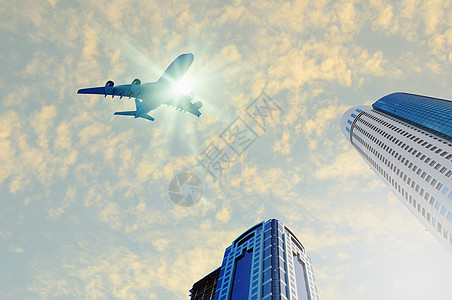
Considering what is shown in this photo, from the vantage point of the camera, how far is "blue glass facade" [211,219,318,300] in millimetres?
67125

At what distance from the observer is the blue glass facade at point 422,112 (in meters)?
111

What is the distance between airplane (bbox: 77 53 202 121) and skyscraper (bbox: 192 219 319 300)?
51019 mm

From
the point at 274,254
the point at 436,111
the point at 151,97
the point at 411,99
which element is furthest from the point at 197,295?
the point at 411,99

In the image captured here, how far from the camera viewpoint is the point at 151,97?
6462cm

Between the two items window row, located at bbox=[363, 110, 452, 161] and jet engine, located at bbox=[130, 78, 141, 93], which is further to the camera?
window row, located at bbox=[363, 110, 452, 161]

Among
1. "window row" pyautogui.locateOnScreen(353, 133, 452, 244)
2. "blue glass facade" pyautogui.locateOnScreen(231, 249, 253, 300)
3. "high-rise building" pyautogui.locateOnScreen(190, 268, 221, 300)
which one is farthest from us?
"high-rise building" pyautogui.locateOnScreen(190, 268, 221, 300)

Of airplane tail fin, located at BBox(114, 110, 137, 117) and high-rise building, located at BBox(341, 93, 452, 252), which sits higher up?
high-rise building, located at BBox(341, 93, 452, 252)

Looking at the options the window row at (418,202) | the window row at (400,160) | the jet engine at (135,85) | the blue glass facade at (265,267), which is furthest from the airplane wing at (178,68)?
the window row at (418,202)

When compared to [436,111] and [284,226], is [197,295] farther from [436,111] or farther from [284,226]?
[436,111]

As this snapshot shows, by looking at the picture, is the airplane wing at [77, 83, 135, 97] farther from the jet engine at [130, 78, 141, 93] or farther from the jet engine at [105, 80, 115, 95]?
the jet engine at [130, 78, 141, 93]

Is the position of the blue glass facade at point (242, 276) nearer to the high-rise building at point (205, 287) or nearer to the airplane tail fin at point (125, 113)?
the high-rise building at point (205, 287)

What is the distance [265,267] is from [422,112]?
113840 mm

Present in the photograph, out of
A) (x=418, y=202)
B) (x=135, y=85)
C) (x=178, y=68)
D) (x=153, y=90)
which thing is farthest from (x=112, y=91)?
(x=418, y=202)

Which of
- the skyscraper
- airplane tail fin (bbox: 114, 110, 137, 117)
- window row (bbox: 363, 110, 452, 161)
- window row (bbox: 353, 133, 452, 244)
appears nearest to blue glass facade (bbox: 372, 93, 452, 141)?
window row (bbox: 363, 110, 452, 161)
